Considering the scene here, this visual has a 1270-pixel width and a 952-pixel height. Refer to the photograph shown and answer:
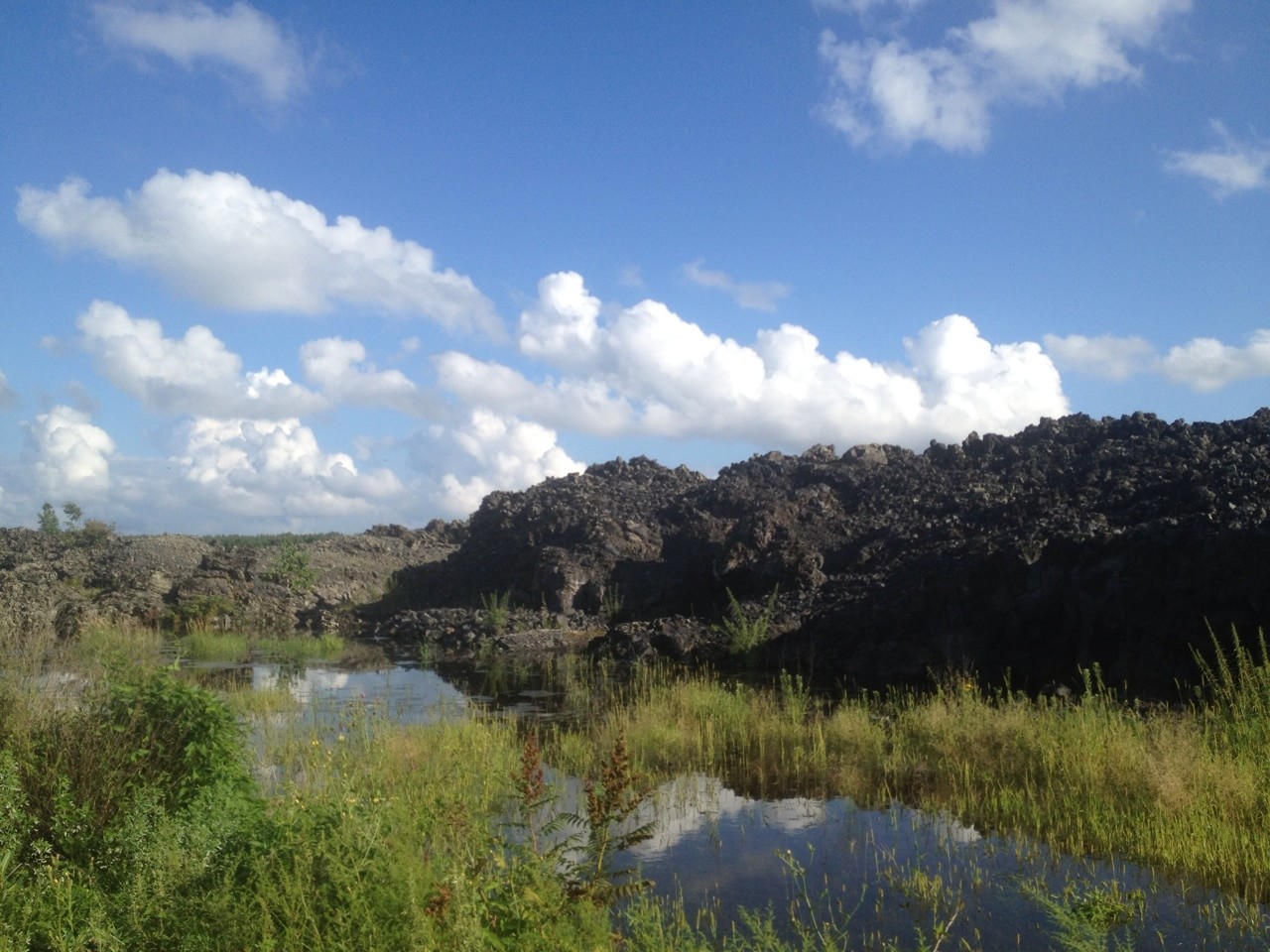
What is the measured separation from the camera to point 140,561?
35344 millimetres

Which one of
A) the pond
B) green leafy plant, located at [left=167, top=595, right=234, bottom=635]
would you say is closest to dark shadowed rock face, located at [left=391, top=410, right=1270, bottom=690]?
green leafy plant, located at [left=167, top=595, right=234, bottom=635]

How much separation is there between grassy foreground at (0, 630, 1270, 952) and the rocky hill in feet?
10.9

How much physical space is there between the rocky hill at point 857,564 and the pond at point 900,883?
22.3ft

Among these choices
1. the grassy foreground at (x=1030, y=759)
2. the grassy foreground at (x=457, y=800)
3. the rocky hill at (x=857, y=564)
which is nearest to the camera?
the grassy foreground at (x=457, y=800)

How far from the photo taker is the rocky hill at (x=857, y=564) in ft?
50.6

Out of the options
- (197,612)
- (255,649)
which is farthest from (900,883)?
(197,612)

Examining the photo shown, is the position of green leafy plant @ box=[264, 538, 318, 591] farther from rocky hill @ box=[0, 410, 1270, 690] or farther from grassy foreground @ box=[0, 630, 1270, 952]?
grassy foreground @ box=[0, 630, 1270, 952]

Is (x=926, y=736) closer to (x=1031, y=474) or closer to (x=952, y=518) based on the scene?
(x=952, y=518)

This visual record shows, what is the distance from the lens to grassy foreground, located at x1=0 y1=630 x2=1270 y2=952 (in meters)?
4.51

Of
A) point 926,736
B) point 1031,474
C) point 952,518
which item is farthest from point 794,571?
point 926,736

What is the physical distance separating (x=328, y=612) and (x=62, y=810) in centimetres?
2457

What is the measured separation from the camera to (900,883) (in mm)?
7199

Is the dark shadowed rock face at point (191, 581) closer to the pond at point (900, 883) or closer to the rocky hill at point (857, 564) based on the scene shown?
the rocky hill at point (857, 564)

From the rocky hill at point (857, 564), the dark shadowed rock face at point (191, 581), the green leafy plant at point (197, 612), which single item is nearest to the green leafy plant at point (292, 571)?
the dark shadowed rock face at point (191, 581)
